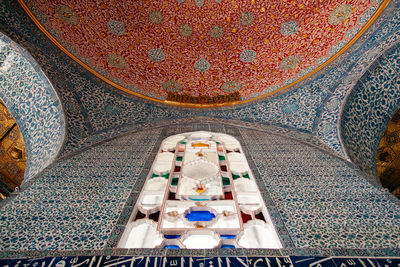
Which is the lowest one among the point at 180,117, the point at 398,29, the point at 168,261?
the point at 168,261

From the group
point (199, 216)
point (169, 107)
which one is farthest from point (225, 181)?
point (169, 107)

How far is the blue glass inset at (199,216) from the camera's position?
234 cm

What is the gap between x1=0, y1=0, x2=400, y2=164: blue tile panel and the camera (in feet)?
12.2

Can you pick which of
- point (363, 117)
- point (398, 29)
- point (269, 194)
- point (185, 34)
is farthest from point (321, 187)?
point (185, 34)

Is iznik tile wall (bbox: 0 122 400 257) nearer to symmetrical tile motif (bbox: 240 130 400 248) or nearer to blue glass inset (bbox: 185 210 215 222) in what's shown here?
symmetrical tile motif (bbox: 240 130 400 248)

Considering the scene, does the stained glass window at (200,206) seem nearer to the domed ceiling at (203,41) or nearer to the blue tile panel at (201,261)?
the blue tile panel at (201,261)

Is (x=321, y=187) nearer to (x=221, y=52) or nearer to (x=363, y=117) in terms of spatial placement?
(x=363, y=117)

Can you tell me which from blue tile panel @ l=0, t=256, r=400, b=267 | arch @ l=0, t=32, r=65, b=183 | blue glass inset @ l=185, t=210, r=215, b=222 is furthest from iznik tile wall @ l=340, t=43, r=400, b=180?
arch @ l=0, t=32, r=65, b=183

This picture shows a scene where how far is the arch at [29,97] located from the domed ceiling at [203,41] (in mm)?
681

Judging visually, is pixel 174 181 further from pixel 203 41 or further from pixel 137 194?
pixel 203 41

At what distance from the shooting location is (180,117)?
495 cm

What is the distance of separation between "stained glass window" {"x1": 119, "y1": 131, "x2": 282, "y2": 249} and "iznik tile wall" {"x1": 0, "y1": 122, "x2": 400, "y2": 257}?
119mm

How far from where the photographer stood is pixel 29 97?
3887 mm

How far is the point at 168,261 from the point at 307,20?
14.9 feet
